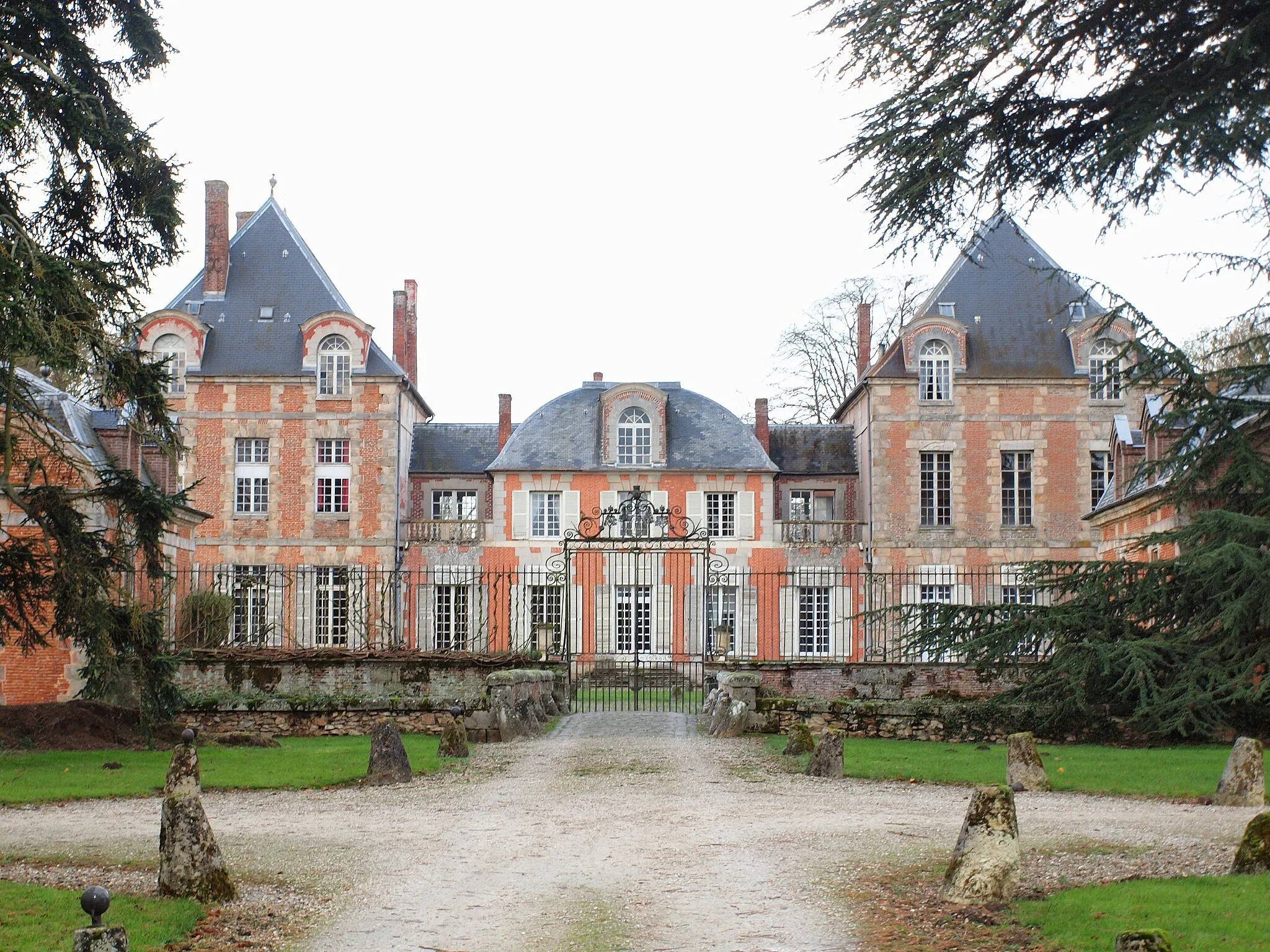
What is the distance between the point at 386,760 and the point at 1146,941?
25.5 feet

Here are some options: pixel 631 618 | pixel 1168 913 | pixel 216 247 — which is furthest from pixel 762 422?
pixel 1168 913

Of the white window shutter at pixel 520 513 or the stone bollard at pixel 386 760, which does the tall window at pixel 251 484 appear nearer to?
the white window shutter at pixel 520 513

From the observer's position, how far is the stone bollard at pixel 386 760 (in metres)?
11.2

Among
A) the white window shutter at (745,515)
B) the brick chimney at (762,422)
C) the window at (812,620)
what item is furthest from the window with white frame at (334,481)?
the window at (812,620)

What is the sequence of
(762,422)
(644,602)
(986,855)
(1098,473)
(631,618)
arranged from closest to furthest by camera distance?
(986,855)
(631,618)
(1098,473)
(644,602)
(762,422)

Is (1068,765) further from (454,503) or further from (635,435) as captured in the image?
(454,503)

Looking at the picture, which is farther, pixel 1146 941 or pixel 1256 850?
pixel 1256 850

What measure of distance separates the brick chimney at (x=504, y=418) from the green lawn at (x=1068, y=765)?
20.7 metres

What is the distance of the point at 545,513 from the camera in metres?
32.0

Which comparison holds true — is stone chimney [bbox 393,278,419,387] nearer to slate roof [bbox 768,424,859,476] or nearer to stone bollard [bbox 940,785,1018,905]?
slate roof [bbox 768,424,859,476]

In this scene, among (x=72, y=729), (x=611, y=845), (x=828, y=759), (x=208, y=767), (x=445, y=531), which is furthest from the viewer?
(x=445, y=531)

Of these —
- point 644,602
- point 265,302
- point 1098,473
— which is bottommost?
point 644,602

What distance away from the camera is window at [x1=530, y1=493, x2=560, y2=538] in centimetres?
3197

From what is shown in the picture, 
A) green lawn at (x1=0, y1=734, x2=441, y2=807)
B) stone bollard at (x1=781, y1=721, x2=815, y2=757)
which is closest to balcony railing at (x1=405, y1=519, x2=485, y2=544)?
green lawn at (x1=0, y1=734, x2=441, y2=807)
